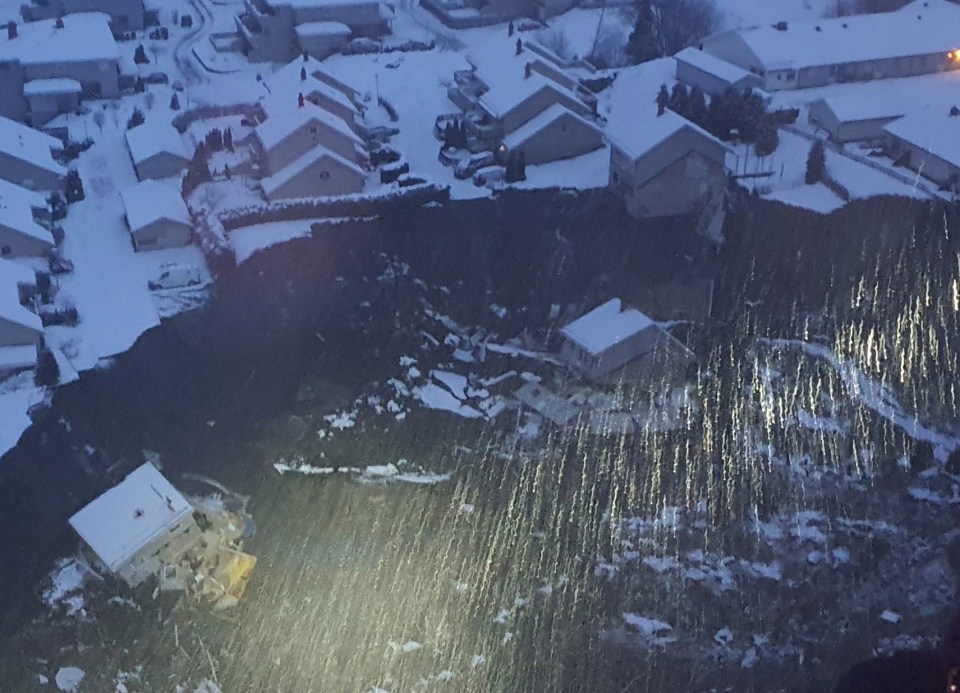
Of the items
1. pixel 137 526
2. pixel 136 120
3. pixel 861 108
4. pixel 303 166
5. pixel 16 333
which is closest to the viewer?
pixel 137 526

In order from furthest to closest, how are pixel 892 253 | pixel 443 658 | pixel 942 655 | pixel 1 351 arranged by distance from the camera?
pixel 892 253 → pixel 1 351 → pixel 443 658 → pixel 942 655

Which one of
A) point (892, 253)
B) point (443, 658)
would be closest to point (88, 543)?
point (443, 658)

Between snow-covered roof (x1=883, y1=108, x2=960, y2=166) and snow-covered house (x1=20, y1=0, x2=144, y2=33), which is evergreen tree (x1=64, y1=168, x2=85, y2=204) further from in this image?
snow-covered roof (x1=883, y1=108, x2=960, y2=166)

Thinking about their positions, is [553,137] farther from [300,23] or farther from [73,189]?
[73,189]

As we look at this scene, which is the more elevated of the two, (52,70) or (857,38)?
(52,70)

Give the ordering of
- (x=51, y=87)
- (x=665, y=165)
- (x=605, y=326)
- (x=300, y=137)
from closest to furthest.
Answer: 1. (x=605, y=326)
2. (x=665, y=165)
3. (x=300, y=137)
4. (x=51, y=87)

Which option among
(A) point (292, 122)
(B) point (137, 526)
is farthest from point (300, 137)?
(B) point (137, 526)

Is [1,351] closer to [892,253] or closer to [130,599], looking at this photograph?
[130,599]
